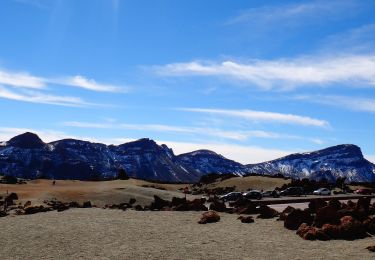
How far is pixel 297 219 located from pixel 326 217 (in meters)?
2.40

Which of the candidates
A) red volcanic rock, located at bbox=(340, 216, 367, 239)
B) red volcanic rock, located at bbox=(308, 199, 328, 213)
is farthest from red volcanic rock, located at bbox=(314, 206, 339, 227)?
red volcanic rock, located at bbox=(308, 199, 328, 213)

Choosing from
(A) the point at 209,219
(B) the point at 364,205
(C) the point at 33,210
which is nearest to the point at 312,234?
(B) the point at 364,205

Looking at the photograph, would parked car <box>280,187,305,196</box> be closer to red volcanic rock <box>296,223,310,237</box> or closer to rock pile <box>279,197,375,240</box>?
rock pile <box>279,197,375,240</box>

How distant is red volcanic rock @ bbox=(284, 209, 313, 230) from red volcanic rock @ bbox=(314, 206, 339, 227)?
63.2 inches

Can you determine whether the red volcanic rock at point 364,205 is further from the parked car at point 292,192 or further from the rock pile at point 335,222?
the parked car at point 292,192

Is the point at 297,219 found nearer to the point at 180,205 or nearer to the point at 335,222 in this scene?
the point at 335,222

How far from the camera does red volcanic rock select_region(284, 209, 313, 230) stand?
100 ft

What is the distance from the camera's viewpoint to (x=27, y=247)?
89.3ft

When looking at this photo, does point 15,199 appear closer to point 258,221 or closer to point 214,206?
point 214,206

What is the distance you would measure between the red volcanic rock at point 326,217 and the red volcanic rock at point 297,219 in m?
1.60

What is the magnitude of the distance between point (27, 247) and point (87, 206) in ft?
81.7

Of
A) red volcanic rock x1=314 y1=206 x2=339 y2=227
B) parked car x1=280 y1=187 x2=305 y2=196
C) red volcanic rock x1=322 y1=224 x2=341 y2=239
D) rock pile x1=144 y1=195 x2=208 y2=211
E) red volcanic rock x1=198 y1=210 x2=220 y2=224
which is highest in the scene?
parked car x1=280 y1=187 x2=305 y2=196

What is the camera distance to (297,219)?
30.8 meters

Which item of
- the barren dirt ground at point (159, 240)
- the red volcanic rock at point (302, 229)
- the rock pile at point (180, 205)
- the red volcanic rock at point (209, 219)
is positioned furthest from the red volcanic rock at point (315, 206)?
the rock pile at point (180, 205)
